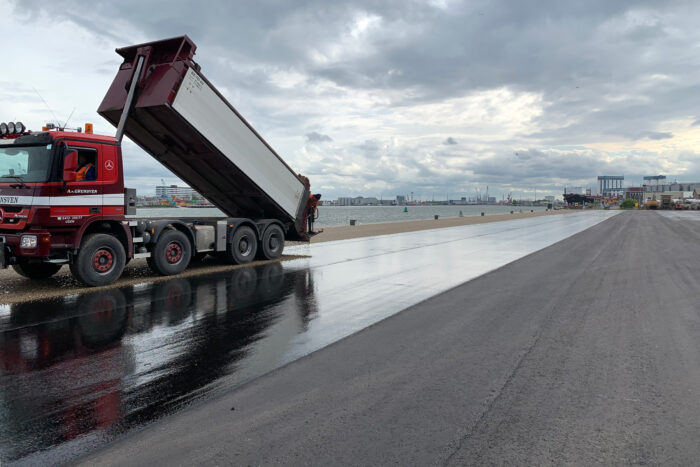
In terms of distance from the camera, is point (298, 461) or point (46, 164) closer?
point (298, 461)

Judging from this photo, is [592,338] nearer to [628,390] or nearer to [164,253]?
[628,390]

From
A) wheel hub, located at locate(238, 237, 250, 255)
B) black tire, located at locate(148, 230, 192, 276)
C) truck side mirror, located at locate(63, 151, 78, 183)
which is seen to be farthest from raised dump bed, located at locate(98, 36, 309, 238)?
black tire, located at locate(148, 230, 192, 276)

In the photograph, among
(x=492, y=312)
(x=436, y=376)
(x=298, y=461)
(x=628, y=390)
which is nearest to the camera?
(x=298, y=461)

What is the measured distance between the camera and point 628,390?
4.35m

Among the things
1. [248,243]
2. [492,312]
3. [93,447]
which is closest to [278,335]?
Result: [93,447]

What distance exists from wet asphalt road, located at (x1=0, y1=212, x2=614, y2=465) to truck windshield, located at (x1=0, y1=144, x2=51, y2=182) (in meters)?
2.33

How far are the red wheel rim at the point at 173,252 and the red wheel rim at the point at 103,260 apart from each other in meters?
1.45

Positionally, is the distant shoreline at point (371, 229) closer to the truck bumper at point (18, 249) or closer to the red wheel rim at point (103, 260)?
the red wheel rim at point (103, 260)

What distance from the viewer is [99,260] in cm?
934

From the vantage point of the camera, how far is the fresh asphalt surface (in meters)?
3.27

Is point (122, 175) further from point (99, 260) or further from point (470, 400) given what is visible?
point (470, 400)

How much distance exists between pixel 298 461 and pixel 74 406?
86.0 inches

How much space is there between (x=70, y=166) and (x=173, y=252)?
10.2 feet

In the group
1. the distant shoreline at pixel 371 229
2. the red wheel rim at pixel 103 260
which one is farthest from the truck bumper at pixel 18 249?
the distant shoreline at pixel 371 229
